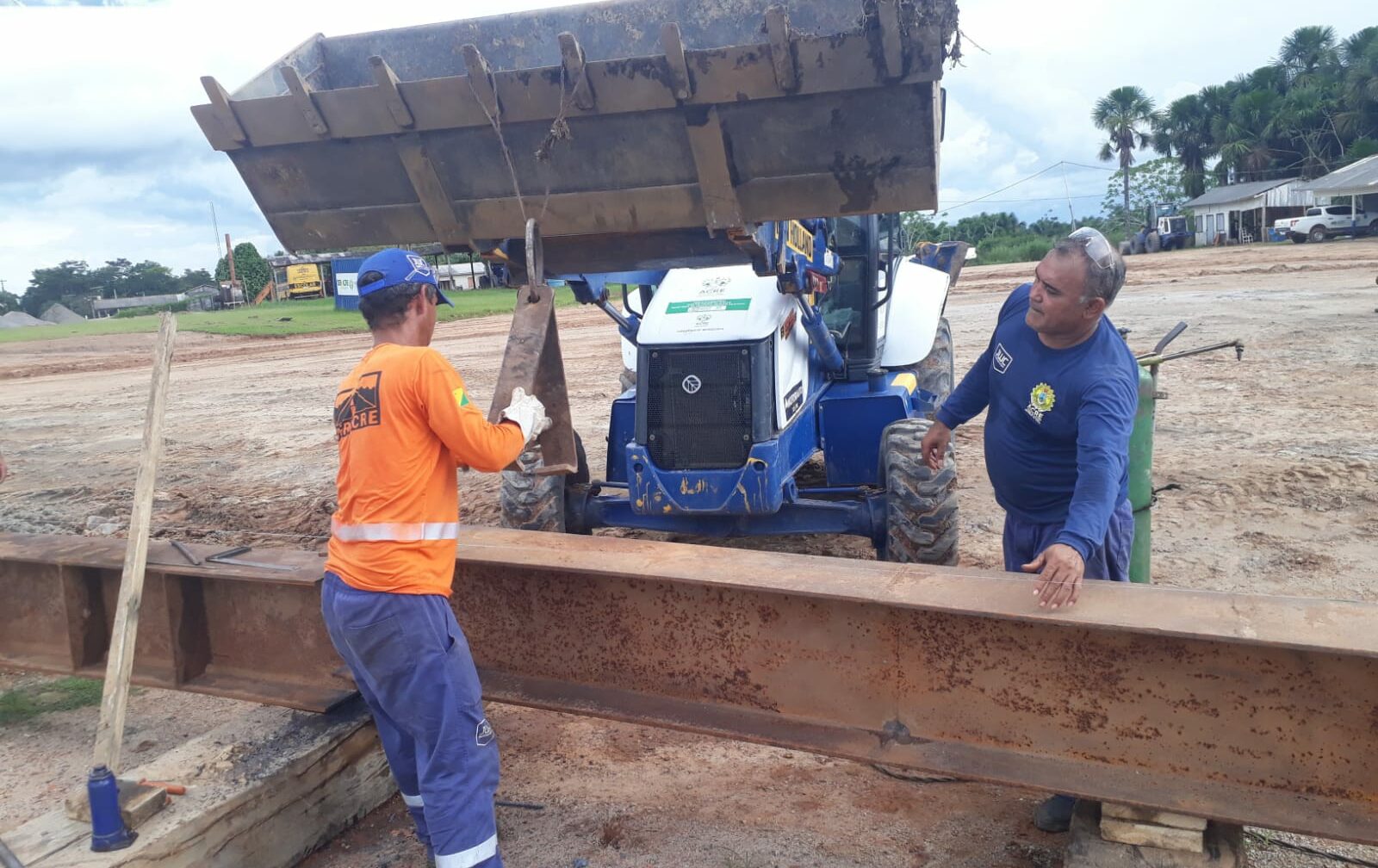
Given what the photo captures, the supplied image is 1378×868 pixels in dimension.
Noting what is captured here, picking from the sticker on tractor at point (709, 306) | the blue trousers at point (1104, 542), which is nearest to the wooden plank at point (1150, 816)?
the blue trousers at point (1104, 542)

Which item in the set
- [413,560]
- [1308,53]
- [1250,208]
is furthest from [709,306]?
[1308,53]

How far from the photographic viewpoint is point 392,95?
3.67m

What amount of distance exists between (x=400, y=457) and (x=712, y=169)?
1.55m

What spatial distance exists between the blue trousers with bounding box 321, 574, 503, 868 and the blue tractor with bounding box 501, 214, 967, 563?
190 cm

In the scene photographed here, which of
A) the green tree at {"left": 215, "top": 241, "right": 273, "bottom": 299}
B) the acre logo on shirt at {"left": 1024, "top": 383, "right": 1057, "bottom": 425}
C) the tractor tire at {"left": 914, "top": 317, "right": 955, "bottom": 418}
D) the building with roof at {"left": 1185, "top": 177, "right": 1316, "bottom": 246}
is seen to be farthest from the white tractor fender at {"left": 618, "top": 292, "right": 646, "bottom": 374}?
the green tree at {"left": 215, "top": 241, "right": 273, "bottom": 299}

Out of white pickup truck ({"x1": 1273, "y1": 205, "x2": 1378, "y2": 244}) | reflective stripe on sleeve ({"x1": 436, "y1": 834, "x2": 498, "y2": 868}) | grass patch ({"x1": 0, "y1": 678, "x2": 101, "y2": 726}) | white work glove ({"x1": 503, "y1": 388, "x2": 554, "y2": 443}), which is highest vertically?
white pickup truck ({"x1": 1273, "y1": 205, "x2": 1378, "y2": 244})

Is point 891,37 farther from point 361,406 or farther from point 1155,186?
point 1155,186

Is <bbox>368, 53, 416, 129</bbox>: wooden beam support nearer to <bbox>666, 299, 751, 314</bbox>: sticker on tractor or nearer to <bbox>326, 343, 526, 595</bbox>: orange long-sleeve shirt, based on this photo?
<bbox>326, 343, 526, 595</bbox>: orange long-sleeve shirt

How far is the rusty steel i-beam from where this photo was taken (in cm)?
265

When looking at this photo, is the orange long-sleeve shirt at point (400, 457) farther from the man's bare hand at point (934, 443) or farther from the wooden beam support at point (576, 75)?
the man's bare hand at point (934, 443)

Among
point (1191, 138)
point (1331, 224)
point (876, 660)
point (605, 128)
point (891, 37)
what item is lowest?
point (876, 660)

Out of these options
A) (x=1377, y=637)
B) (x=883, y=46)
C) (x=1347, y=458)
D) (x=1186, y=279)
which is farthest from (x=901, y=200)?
(x=1186, y=279)

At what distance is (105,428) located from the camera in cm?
1291

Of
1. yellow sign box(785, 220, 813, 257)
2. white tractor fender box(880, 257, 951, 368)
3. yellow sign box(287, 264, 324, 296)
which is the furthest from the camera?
yellow sign box(287, 264, 324, 296)
